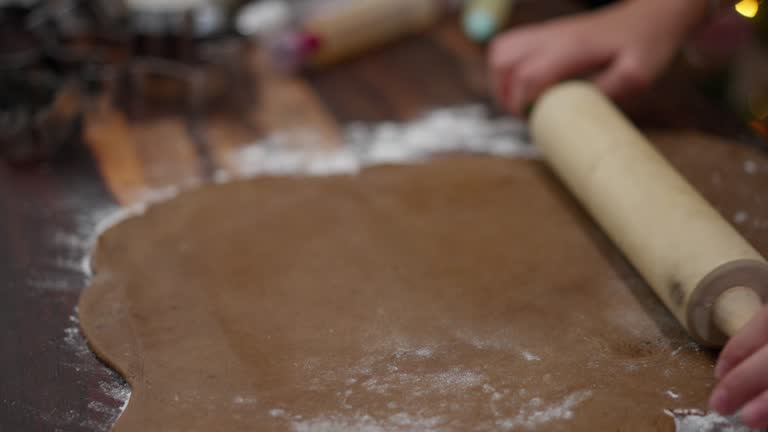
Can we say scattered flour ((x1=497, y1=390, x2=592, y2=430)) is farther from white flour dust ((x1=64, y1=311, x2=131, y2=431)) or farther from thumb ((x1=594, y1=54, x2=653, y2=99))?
thumb ((x1=594, y1=54, x2=653, y2=99))

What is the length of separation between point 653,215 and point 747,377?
37cm

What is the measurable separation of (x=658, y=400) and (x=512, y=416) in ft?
0.69

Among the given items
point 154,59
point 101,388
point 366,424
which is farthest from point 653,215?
point 154,59

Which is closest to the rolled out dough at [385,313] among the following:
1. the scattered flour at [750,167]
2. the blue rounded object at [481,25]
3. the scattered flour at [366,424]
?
the scattered flour at [366,424]

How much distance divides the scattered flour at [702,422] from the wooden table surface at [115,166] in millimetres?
802

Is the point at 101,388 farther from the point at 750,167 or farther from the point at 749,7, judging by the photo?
the point at 750,167

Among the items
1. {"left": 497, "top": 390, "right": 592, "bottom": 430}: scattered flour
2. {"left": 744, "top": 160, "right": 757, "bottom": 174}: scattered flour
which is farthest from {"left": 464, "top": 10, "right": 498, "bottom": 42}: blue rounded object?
{"left": 497, "top": 390, "right": 592, "bottom": 430}: scattered flour

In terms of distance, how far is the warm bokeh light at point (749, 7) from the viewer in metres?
1.19

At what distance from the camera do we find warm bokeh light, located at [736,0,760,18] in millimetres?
1191

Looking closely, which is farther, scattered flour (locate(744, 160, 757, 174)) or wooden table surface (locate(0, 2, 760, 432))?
scattered flour (locate(744, 160, 757, 174))

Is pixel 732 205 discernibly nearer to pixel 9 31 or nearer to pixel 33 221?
pixel 33 221

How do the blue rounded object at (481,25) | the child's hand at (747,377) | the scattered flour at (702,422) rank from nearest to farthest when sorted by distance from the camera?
1. the child's hand at (747,377)
2. the scattered flour at (702,422)
3. the blue rounded object at (481,25)

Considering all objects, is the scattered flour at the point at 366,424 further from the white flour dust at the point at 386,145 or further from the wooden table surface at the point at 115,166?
the white flour dust at the point at 386,145

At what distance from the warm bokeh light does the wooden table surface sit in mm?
652
